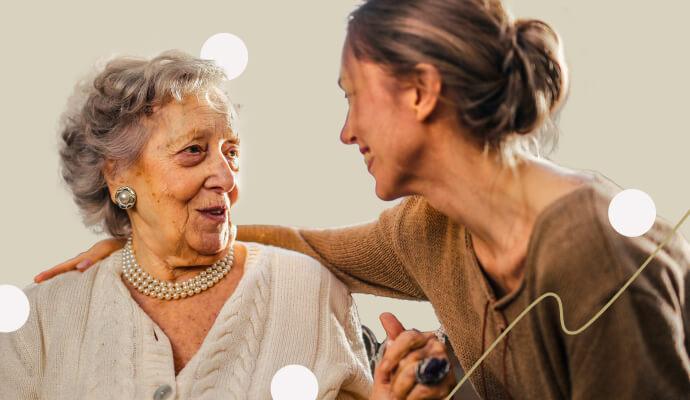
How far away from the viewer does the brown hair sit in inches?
62.3

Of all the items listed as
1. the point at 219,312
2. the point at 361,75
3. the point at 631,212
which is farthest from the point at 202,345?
the point at 631,212

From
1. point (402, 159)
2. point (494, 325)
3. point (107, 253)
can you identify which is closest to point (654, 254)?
point (494, 325)

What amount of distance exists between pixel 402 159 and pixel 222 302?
A: 592 millimetres

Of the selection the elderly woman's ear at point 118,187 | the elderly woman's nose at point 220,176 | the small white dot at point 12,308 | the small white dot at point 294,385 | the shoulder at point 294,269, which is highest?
the elderly woman's nose at point 220,176

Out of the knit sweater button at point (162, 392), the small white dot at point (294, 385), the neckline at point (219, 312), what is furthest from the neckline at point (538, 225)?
the knit sweater button at point (162, 392)

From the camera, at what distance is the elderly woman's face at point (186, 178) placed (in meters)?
1.98

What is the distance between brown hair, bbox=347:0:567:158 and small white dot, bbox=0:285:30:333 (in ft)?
3.04

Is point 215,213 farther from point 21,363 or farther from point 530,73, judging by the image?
point 530,73

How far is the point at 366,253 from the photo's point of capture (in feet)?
6.86

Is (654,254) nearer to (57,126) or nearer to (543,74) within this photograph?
(543,74)

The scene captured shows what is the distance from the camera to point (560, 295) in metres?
1.66

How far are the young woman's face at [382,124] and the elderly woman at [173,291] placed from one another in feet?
1.35

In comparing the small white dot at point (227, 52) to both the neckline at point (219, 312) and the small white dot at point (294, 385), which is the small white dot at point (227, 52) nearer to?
the neckline at point (219, 312)

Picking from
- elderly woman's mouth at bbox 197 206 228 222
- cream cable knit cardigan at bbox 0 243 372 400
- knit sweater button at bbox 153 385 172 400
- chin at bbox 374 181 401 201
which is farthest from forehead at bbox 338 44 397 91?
knit sweater button at bbox 153 385 172 400
